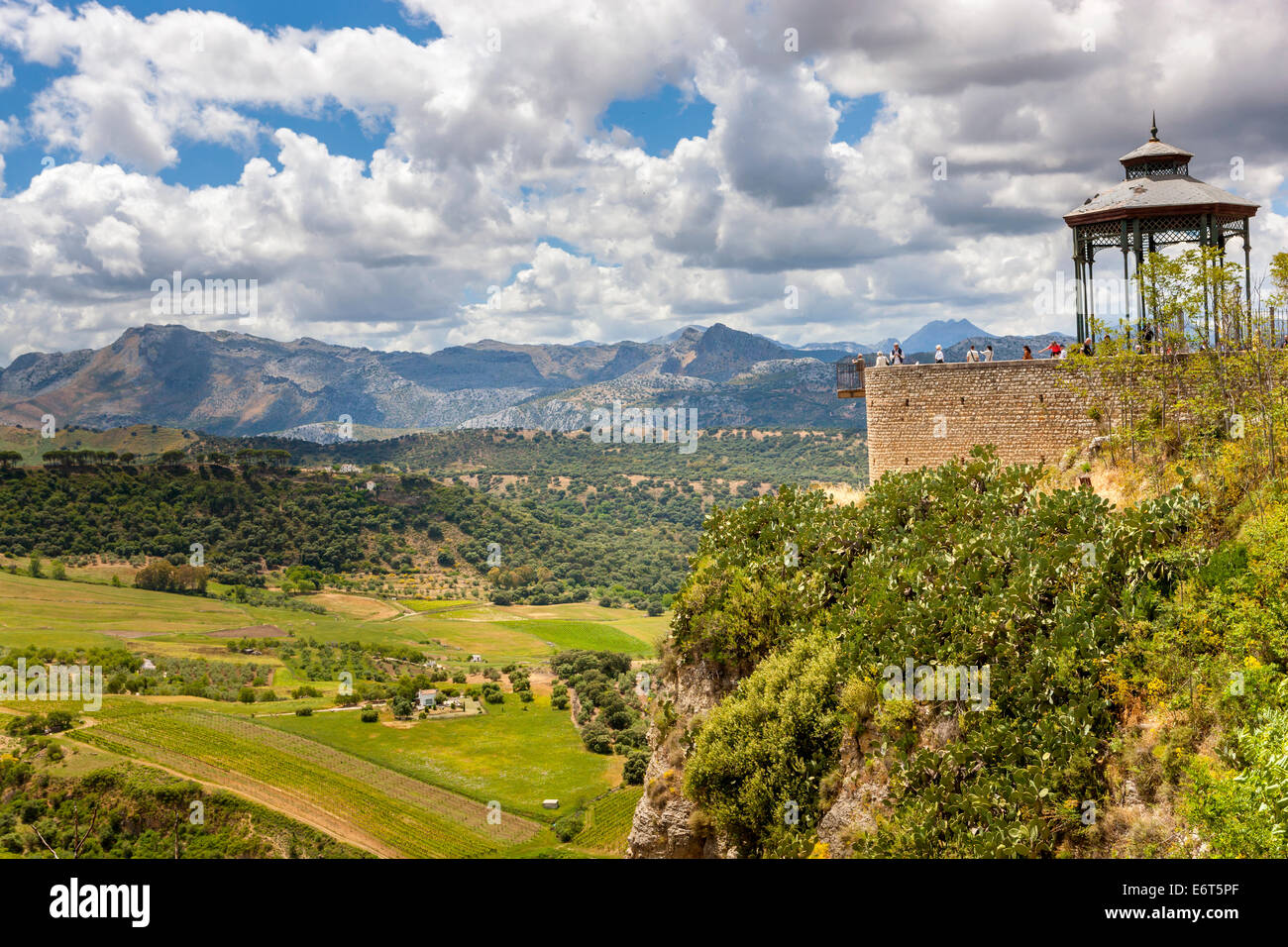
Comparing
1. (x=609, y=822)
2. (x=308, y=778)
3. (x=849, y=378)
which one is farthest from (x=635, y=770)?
(x=849, y=378)

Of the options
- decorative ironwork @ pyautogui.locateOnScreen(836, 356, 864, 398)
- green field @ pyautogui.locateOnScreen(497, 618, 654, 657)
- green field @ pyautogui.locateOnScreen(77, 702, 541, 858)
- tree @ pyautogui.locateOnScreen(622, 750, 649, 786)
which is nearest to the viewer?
decorative ironwork @ pyautogui.locateOnScreen(836, 356, 864, 398)

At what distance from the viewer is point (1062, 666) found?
1523cm

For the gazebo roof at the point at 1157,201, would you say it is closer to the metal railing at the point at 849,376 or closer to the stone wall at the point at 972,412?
the stone wall at the point at 972,412

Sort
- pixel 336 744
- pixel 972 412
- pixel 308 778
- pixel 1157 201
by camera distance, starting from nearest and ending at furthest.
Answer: pixel 1157 201, pixel 972 412, pixel 308 778, pixel 336 744

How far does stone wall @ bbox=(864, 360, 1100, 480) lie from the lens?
23484mm

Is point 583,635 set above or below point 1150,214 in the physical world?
below

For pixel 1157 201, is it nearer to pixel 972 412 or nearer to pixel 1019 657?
pixel 972 412

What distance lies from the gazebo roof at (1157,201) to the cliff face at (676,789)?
49.1 feet

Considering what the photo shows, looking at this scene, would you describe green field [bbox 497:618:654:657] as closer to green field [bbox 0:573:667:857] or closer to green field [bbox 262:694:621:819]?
green field [bbox 0:573:667:857]

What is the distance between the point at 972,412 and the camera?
81.8 ft

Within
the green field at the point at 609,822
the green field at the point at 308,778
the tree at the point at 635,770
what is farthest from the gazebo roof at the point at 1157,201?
the tree at the point at 635,770

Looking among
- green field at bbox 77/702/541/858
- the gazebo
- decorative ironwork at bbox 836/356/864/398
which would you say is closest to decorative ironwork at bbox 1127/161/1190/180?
the gazebo

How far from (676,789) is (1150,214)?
59.7 ft

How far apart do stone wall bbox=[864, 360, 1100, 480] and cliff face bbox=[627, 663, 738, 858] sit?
781 centimetres
